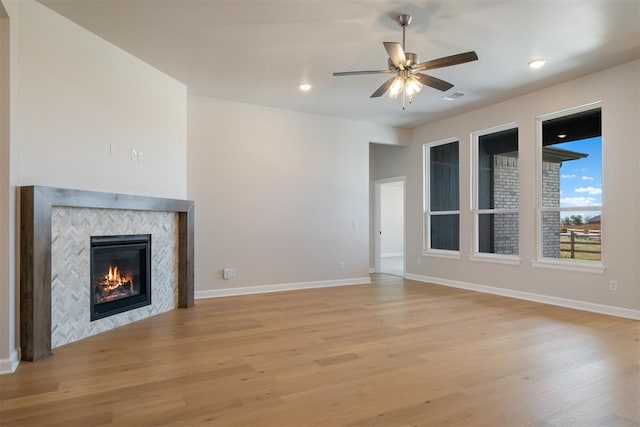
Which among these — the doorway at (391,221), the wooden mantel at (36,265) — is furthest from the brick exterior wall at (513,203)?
the doorway at (391,221)

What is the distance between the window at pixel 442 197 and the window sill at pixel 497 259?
1.46 feet

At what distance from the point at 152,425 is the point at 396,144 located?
6233mm

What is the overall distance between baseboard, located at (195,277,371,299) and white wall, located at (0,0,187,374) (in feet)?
5.06

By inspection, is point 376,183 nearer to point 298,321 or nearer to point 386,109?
point 386,109

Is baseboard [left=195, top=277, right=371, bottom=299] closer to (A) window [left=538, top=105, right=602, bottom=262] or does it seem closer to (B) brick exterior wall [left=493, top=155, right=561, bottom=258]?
(B) brick exterior wall [left=493, top=155, right=561, bottom=258]

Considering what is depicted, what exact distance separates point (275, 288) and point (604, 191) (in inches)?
178

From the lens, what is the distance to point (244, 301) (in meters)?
5.09

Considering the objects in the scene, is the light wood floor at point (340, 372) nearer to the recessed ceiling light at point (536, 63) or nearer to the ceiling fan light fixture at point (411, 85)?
the ceiling fan light fixture at point (411, 85)

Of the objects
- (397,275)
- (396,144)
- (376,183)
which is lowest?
(397,275)

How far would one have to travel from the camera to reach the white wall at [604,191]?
425cm

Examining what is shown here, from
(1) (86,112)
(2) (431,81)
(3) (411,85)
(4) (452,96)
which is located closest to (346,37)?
(3) (411,85)

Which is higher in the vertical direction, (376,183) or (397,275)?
(376,183)

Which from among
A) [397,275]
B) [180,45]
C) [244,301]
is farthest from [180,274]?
[397,275]

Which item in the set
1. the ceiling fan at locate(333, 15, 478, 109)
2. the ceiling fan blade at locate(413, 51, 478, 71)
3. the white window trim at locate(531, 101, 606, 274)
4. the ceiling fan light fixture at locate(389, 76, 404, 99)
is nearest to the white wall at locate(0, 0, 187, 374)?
the ceiling fan at locate(333, 15, 478, 109)
